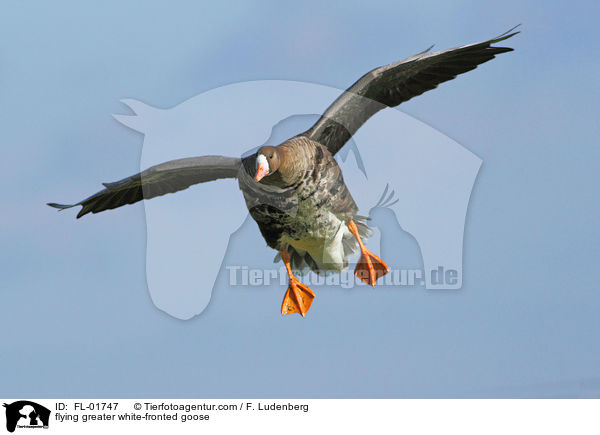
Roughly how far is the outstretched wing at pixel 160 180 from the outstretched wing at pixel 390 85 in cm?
109

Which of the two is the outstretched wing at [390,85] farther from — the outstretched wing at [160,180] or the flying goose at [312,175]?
the outstretched wing at [160,180]

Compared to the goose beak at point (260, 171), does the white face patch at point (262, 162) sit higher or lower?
higher

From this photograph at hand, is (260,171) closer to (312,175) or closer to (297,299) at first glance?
(312,175)

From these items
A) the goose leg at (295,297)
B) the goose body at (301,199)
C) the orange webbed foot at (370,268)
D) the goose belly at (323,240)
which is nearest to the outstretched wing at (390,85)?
the goose body at (301,199)

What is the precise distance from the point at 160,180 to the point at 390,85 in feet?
9.80

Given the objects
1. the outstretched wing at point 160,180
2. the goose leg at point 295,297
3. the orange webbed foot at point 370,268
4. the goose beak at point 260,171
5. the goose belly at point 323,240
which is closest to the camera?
the goose beak at point 260,171

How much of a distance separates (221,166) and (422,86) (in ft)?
8.23

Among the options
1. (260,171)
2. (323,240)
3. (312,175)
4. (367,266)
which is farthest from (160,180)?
(367,266)

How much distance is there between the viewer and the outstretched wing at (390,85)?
308 inches

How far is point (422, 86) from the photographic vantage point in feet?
27.2

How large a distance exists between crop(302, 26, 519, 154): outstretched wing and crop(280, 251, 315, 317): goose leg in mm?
1665
